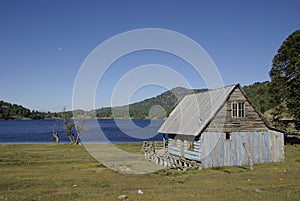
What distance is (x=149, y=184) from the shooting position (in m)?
22.2

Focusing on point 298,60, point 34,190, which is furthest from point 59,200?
point 298,60

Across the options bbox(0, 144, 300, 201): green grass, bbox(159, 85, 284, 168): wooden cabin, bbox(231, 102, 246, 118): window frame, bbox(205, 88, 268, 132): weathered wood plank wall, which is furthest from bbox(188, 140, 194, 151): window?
bbox(231, 102, 246, 118): window frame

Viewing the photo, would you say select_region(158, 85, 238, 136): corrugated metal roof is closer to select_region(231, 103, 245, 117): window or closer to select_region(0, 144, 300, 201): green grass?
select_region(231, 103, 245, 117): window

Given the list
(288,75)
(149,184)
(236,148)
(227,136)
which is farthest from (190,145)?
(288,75)

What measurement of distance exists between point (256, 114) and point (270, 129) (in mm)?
2128

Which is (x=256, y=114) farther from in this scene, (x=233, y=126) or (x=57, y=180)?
(x=57, y=180)

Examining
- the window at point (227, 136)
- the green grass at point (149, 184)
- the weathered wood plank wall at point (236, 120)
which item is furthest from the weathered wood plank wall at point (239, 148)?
the green grass at point (149, 184)

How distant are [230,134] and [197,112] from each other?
14.6ft

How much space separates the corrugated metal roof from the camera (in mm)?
31258

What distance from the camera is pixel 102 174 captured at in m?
27.6

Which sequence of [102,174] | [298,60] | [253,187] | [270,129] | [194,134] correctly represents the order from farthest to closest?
[298,60]
[270,129]
[194,134]
[102,174]
[253,187]

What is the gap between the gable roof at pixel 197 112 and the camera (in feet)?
102

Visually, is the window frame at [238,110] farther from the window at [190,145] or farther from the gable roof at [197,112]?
the window at [190,145]

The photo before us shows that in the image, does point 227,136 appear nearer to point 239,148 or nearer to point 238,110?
point 239,148
